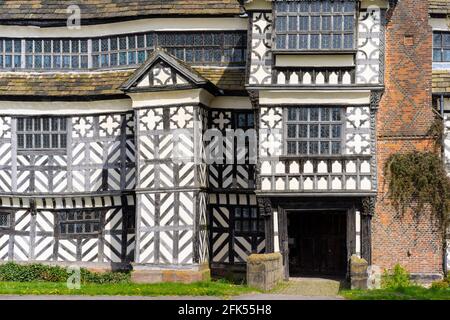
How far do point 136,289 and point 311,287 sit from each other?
16.1ft

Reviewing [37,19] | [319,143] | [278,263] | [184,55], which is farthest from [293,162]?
[37,19]

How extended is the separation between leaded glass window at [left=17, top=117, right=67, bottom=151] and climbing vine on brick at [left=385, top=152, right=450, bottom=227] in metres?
10.7

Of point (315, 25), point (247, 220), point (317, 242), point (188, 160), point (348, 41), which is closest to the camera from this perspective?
point (348, 41)

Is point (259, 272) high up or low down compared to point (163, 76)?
down

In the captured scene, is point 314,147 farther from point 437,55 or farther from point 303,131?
point 437,55

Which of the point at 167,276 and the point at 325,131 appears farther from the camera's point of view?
the point at 167,276

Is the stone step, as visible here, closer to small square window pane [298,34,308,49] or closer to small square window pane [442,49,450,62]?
small square window pane [298,34,308,49]

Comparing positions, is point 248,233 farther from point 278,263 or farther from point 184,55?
point 184,55

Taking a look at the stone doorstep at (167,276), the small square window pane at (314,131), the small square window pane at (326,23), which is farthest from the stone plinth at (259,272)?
the small square window pane at (326,23)

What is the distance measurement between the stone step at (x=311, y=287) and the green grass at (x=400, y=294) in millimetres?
727

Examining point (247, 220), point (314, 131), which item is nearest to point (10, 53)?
point (247, 220)

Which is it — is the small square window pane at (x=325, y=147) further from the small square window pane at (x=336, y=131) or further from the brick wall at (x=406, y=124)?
the brick wall at (x=406, y=124)

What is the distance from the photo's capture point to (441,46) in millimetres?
31000

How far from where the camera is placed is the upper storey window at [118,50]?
3062 centimetres
